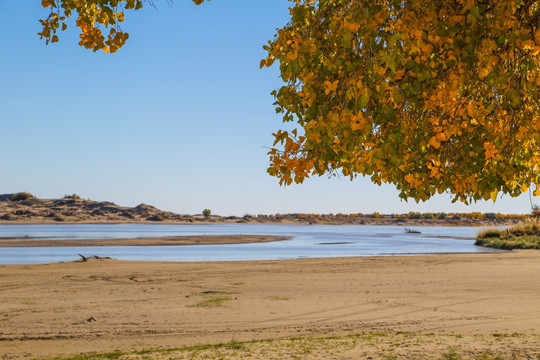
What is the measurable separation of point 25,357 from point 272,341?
4233 millimetres

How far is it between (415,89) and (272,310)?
845 cm

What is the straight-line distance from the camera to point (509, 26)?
17.6ft

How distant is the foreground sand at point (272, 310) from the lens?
9562mm

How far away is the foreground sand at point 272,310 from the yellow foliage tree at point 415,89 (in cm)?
336

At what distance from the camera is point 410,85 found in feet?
18.9

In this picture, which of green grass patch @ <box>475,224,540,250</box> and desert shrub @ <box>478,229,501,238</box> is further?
desert shrub @ <box>478,229,501,238</box>

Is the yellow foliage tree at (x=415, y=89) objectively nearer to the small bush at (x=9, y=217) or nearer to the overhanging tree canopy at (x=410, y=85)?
the overhanging tree canopy at (x=410, y=85)

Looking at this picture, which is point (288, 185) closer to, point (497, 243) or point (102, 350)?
point (102, 350)

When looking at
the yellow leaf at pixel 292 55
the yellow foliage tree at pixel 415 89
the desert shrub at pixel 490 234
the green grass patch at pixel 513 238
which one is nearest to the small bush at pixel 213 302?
the yellow foliage tree at pixel 415 89

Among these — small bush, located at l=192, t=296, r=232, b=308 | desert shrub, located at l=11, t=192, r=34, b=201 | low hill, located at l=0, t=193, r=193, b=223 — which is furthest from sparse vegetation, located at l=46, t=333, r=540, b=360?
desert shrub, located at l=11, t=192, r=34, b=201

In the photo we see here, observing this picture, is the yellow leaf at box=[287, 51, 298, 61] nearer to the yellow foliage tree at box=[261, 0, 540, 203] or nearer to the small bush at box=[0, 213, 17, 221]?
the yellow foliage tree at box=[261, 0, 540, 203]

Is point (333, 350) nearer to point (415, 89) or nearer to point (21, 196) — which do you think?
point (415, 89)

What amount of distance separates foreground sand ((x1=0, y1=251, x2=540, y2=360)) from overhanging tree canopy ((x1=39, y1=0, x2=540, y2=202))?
332 centimetres

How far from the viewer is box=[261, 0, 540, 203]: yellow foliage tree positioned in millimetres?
5391
